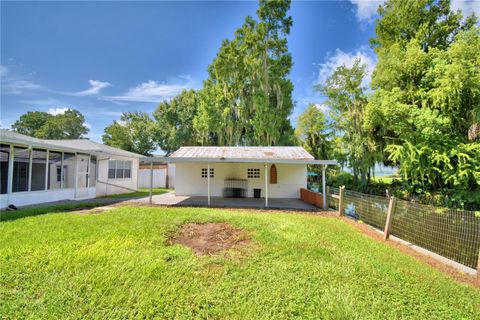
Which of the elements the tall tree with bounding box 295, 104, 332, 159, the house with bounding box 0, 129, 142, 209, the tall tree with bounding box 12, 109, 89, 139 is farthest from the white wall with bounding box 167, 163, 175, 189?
the tall tree with bounding box 12, 109, 89, 139

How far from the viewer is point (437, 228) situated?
209 inches

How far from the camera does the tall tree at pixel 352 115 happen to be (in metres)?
14.7

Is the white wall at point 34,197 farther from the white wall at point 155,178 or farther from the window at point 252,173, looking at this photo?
the window at point 252,173

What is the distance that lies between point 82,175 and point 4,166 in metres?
3.62

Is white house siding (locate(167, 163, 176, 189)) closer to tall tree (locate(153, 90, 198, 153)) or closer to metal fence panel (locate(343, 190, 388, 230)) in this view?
tall tree (locate(153, 90, 198, 153))

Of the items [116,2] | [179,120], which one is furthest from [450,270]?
[179,120]

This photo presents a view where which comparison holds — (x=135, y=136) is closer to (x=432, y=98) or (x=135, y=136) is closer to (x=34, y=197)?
(x=34, y=197)

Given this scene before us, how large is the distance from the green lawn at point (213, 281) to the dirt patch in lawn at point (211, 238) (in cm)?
29

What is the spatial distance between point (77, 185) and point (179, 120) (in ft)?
53.3

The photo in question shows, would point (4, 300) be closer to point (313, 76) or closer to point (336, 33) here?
point (336, 33)

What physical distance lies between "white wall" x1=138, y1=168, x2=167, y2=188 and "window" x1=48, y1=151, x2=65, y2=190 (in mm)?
7650

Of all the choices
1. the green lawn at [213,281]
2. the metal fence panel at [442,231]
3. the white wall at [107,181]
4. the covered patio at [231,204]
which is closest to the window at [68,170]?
the white wall at [107,181]

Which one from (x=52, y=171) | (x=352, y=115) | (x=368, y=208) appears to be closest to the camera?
(x=368, y=208)

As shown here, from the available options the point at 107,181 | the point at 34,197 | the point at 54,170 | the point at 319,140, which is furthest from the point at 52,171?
the point at 319,140
